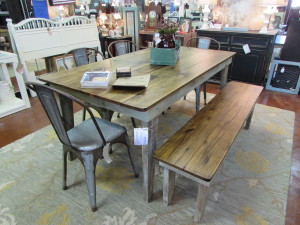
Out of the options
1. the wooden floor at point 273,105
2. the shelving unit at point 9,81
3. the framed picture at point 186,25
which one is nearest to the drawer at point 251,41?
the wooden floor at point 273,105

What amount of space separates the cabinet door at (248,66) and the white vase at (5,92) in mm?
3433

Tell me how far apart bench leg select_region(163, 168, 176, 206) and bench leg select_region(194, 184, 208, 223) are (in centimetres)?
21

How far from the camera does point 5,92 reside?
2844 mm

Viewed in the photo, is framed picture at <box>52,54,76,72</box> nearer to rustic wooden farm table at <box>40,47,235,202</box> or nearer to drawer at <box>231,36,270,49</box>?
rustic wooden farm table at <box>40,47,235,202</box>

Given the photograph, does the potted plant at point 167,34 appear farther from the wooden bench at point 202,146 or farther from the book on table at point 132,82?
the wooden bench at point 202,146

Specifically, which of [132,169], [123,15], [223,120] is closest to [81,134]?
[132,169]

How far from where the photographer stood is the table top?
1268 mm

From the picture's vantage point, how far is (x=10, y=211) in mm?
1484

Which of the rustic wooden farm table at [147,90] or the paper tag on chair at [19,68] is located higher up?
the rustic wooden farm table at [147,90]

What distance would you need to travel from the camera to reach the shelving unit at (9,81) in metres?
2.62

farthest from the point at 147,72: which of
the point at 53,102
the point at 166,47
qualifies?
the point at 53,102

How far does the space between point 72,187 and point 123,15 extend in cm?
403

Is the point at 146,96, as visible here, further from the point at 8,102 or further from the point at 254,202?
the point at 8,102

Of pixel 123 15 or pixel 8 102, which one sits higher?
pixel 123 15
